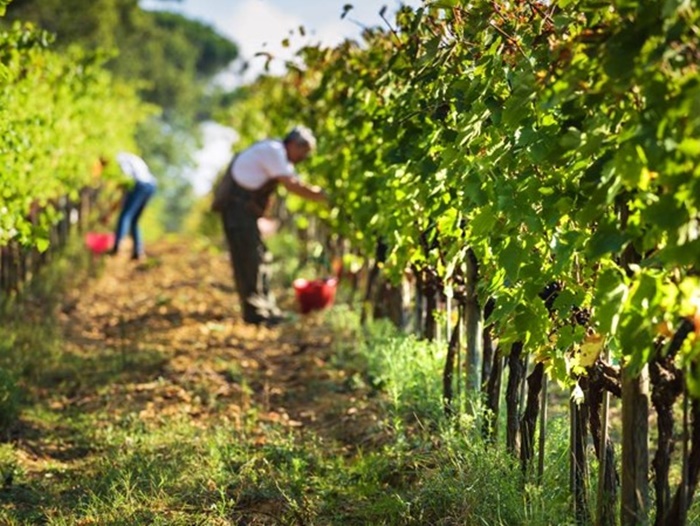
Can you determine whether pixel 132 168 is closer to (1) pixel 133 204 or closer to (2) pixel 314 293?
(1) pixel 133 204

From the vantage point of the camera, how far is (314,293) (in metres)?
8.04

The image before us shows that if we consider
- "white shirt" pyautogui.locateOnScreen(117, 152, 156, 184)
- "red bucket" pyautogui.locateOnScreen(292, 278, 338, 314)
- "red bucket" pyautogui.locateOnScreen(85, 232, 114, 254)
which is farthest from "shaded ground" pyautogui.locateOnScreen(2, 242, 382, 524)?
"white shirt" pyautogui.locateOnScreen(117, 152, 156, 184)

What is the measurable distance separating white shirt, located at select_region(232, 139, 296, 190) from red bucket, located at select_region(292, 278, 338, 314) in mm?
939

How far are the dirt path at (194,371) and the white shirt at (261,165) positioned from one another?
1.23m

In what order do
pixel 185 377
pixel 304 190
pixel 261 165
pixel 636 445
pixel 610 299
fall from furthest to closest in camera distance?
pixel 261 165 → pixel 304 190 → pixel 185 377 → pixel 636 445 → pixel 610 299

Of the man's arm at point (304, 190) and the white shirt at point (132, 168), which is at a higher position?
the white shirt at point (132, 168)

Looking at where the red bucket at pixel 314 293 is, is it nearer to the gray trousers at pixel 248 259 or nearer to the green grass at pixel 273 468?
the gray trousers at pixel 248 259

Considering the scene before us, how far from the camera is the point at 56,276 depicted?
962 cm

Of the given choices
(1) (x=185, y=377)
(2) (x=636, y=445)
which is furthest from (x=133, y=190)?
(2) (x=636, y=445)

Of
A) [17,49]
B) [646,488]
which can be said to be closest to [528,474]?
[646,488]

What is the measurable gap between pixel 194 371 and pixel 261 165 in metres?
2.33

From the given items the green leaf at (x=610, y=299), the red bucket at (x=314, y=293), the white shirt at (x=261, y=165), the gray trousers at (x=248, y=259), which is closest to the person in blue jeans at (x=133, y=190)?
the gray trousers at (x=248, y=259)

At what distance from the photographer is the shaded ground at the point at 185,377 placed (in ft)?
15.8

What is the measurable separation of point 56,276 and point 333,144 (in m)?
4.32
